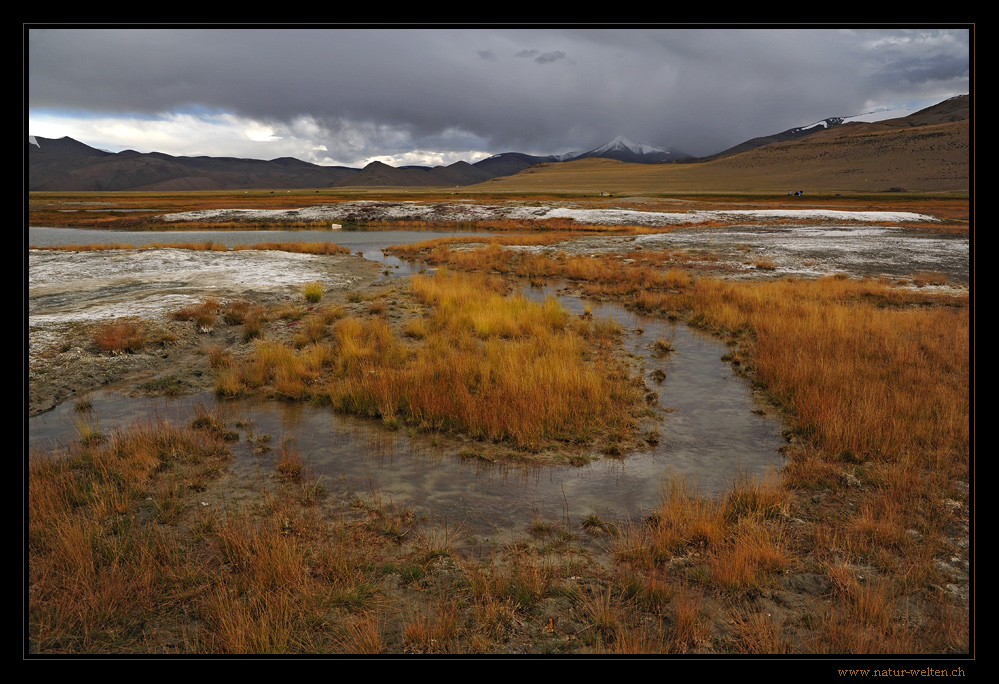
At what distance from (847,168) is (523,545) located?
6567 inches

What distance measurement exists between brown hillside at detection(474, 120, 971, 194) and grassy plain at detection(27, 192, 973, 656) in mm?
131430

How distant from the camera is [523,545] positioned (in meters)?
5.27

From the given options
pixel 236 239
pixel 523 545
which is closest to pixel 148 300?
pixel 523 545

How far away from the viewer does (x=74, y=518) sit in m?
5.43

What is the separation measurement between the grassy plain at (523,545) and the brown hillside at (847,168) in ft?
431

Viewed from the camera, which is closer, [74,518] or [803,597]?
[803,597]

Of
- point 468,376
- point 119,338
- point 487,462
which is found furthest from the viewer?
point 119,338

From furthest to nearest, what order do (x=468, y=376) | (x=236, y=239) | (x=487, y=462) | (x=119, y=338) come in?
(x=236, y=239)
(x=119, y=338)
(x=468, y=376)
(x=487, y=462)

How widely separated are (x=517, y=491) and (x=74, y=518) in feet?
17.4

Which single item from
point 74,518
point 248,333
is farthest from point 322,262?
point 74,518

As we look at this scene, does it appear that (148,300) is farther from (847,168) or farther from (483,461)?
(847,168)
